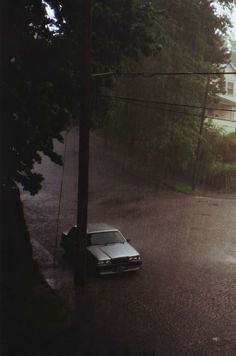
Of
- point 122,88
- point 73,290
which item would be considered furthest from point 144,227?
point 122,88

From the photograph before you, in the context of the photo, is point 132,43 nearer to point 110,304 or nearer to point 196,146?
point 110,304

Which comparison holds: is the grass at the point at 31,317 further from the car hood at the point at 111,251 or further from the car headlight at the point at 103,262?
the car hood at the point at 111,251

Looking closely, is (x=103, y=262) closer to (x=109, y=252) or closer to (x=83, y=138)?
(x=109, y=252)

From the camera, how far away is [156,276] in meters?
14.5

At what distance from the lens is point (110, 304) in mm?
12219

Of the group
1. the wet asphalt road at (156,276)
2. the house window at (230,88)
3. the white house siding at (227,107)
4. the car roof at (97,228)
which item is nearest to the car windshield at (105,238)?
the car roof at (97,228)

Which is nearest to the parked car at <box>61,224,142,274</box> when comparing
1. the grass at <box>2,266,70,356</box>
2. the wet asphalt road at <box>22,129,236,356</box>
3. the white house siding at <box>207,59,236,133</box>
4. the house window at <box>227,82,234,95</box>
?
the wet asphalt road at <box>22,129,236,356</box>

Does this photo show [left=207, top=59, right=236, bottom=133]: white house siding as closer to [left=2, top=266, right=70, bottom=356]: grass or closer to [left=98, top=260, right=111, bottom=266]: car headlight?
[left=98, top=260, right=111, bottom=266]: car headlight

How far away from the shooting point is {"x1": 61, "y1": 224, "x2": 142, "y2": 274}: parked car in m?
14.1

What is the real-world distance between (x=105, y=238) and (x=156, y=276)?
2.14 m

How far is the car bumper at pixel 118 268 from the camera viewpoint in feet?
46.2

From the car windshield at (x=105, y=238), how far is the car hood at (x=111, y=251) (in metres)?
0.24

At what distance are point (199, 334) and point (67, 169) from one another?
2425 centimetres

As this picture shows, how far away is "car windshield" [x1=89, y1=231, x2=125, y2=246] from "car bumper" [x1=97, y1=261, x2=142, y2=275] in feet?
3.64
